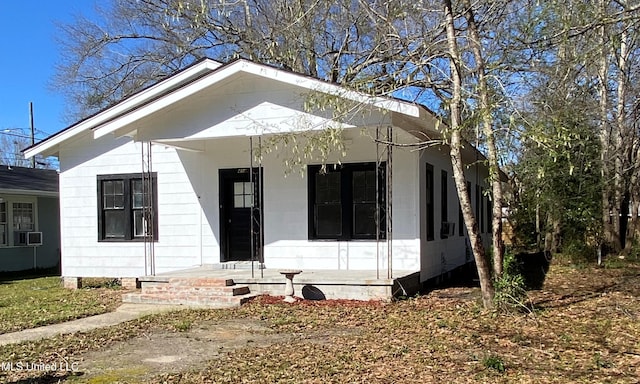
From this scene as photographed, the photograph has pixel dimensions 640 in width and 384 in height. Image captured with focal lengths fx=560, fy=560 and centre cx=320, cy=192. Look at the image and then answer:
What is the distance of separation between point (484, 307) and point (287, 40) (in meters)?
10.9

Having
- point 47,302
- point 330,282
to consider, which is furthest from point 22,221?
point 330,282

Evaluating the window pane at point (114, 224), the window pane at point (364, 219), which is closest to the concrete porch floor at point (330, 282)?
the window pane at point (364, 219)

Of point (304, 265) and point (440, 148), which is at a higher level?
point (440, 148)

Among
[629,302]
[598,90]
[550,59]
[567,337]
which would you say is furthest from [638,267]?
[567,337]

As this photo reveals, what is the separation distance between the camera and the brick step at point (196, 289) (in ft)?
31.5

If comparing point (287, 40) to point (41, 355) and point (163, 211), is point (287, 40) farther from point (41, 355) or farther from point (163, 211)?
point (41, 355)

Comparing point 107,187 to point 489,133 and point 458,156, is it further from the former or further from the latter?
point 489,133

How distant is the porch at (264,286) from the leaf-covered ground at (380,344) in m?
0.33

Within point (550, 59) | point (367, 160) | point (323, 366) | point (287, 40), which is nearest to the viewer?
point (323, 366)

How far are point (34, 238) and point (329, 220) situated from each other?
11.5 meters

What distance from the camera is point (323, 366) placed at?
5656 millimetres

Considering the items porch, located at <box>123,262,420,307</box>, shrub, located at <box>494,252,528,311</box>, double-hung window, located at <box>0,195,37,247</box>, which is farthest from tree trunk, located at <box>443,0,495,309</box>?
double-hung window, located at <box>0,195,37,247</box>

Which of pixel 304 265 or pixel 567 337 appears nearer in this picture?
pixel 567 337

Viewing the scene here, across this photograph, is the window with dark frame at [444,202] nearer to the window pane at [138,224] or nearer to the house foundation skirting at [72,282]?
the window pane at [138,224]
